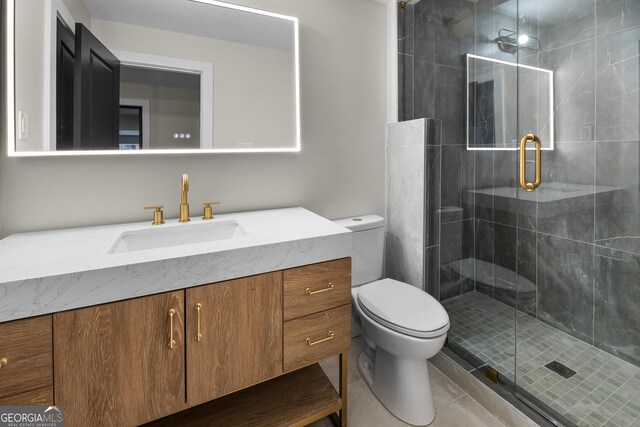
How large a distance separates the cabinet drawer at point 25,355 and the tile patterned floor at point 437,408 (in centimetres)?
106

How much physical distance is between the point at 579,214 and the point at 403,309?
3.72 ft

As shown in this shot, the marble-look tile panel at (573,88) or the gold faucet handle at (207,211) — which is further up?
the marble-look tile panel at (573,88)

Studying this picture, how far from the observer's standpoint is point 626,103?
1514 millimetres

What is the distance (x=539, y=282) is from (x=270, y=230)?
1.65 metres

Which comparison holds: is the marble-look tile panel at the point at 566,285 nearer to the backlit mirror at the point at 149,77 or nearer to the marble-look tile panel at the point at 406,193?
the marble-look tile panel at the point at 406,193

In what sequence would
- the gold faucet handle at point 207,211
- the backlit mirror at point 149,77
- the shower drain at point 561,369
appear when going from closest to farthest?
the backlit mirror at point 149,77, the gold faucet handle at point 207,211, the shower drain at point 561,369

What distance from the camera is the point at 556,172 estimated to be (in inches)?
70.2

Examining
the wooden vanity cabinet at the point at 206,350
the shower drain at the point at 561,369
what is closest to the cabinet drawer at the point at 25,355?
the wooden vanity cabinet at the point at 206,350

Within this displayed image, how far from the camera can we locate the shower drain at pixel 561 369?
1.63 meters

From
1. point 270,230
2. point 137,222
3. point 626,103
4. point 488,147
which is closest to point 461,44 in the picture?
point 488,147

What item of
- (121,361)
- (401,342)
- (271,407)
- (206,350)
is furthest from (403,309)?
(121,361)

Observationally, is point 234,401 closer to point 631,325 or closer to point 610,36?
point 631,325

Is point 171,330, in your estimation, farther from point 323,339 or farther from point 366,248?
point 366,248

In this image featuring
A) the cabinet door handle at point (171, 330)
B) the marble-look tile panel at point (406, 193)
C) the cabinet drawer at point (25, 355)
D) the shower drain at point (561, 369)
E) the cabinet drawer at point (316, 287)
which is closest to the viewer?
the cabinet drawer at point (25, 355)
